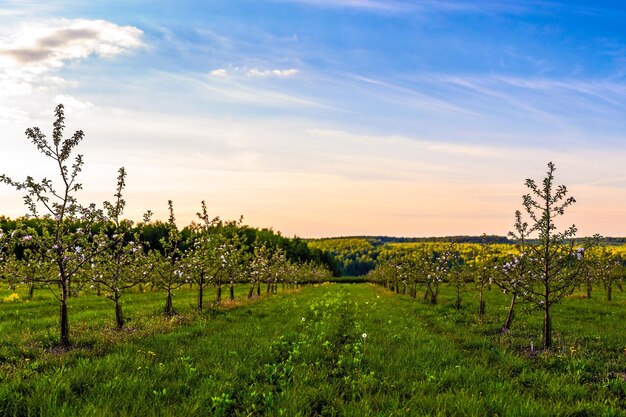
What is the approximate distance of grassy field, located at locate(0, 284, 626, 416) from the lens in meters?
7.13

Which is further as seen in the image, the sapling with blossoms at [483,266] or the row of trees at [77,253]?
the sapling with blossoms at [483,266]

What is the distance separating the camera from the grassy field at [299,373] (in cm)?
713

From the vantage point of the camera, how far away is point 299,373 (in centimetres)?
895

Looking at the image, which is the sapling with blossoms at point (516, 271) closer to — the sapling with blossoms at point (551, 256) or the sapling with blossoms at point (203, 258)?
the sapling with blossoms at point (551, 256)

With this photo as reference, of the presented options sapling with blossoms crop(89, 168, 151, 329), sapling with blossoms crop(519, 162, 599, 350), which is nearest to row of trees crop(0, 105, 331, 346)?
sapling with blossoms crop(89, 168, 151, 329)

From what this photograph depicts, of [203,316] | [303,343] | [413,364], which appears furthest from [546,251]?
[203,316]

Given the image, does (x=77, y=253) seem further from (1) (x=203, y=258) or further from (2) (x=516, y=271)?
(2) (x=516, y=271)

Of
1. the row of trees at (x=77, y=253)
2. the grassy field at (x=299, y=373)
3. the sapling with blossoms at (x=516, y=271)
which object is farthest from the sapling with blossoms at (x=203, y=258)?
the sapling with blossoms at (x=516, y=271)

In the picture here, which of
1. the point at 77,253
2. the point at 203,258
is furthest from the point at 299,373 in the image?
the point at 203,258

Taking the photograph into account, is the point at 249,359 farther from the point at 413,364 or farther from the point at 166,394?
the point at 413,364

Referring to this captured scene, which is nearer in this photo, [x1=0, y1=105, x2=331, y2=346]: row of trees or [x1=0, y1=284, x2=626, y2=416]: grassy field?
[x1=0, y1=284, x2=626, y2=416]: grassy field

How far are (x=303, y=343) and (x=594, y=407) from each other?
7.19m

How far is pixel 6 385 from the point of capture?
7238 millimetres

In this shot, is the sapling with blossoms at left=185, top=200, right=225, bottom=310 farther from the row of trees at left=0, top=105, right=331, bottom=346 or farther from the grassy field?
the grassy field
